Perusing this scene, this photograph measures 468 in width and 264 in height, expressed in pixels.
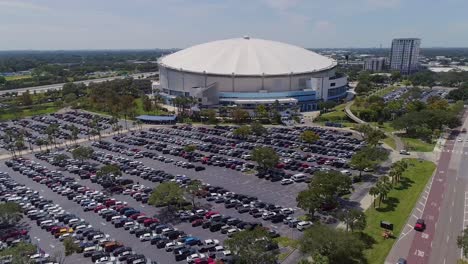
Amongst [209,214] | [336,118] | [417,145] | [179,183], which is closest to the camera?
[209,214]

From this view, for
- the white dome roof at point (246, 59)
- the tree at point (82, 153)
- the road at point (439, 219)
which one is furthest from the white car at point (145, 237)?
the white dome roof at point (246, 59)

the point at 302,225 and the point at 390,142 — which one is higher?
the point at 302,225

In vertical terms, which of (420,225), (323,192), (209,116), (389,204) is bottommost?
(389,204)

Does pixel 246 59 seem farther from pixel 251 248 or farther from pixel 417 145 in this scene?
pixel 251 248

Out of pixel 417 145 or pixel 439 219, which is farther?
pixel 417 145

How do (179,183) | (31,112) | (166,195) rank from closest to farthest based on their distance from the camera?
1. (166,195)
2. (179,183)
3. (31,112)

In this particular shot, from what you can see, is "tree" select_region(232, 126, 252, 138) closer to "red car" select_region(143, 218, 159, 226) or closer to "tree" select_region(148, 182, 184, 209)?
"tree" select_region(148, 182, 184, 209)

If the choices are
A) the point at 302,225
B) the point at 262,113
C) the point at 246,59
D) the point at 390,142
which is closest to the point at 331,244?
the point at 302,225
